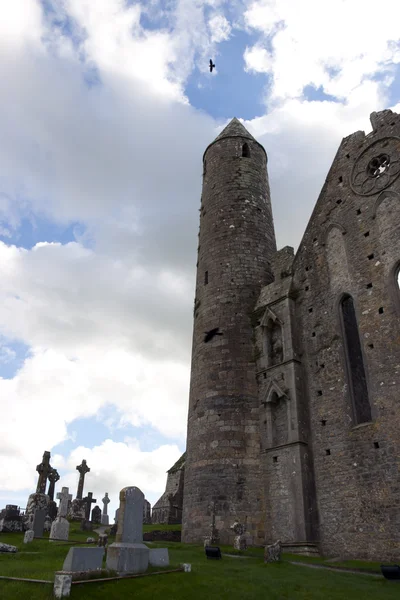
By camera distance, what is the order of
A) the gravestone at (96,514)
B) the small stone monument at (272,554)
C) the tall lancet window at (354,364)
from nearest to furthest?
the small stone monument at (272,554)
the tall lancet window at (354,364)
the gravestone at (96,514)

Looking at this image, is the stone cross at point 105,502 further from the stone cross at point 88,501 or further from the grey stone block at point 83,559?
the grey stone block at point 83,559

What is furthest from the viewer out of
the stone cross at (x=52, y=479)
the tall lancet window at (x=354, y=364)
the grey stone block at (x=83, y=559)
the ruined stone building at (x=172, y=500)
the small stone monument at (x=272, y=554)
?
the stone cross at (x=52, y=479)

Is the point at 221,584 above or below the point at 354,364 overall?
below

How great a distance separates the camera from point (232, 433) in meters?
18.6

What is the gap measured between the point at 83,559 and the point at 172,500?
21314 mm

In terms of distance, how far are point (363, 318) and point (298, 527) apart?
7.50 m

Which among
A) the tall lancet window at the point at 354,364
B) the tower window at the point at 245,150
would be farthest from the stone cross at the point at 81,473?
the tower window at the point at 245,150

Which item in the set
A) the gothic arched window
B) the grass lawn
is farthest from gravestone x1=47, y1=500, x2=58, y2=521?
the gothic arched window

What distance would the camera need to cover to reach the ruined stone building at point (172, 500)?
1098 inches

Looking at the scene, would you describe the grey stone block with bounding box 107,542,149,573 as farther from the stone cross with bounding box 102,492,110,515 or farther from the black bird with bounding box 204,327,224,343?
the stone cross with bounding box 102,492,110,515

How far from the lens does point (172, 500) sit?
1128 inches

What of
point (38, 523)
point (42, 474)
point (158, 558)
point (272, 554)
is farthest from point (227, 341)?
point (42, 474)

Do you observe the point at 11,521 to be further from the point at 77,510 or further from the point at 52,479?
the point at 52,479

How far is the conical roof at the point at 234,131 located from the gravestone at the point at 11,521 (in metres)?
21.6
